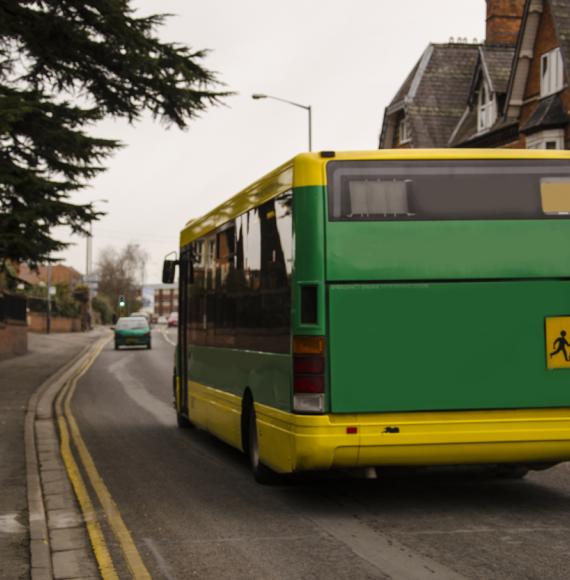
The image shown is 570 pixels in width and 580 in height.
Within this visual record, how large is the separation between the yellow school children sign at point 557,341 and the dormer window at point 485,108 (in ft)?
118

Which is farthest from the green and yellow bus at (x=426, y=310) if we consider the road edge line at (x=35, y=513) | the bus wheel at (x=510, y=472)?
the road edge line at (x=35, y=513)

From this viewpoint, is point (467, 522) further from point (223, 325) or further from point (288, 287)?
point (223, 325)

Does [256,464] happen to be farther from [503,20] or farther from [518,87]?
[503,20]

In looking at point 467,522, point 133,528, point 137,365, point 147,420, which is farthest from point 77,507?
point 137,365

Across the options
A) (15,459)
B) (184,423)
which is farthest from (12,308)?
(15,459)

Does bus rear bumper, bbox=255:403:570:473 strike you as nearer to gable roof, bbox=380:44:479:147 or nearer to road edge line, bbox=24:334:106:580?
road edge line, bbox=24:334:106:580

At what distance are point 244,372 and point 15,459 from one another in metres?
3.43

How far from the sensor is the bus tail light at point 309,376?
9.18 m

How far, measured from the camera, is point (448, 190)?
9.52 m

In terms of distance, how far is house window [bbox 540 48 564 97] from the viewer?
124ft

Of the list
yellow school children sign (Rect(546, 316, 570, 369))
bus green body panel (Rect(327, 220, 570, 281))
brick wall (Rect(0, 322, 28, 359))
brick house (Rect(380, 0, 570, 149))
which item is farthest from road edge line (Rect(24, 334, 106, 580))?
brick house (Rect(380, 0, 570, 149))

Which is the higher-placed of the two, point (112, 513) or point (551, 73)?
point (551, 73)

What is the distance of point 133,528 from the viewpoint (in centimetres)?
902

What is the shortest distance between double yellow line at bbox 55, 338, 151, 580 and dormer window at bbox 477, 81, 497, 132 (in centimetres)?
2889
